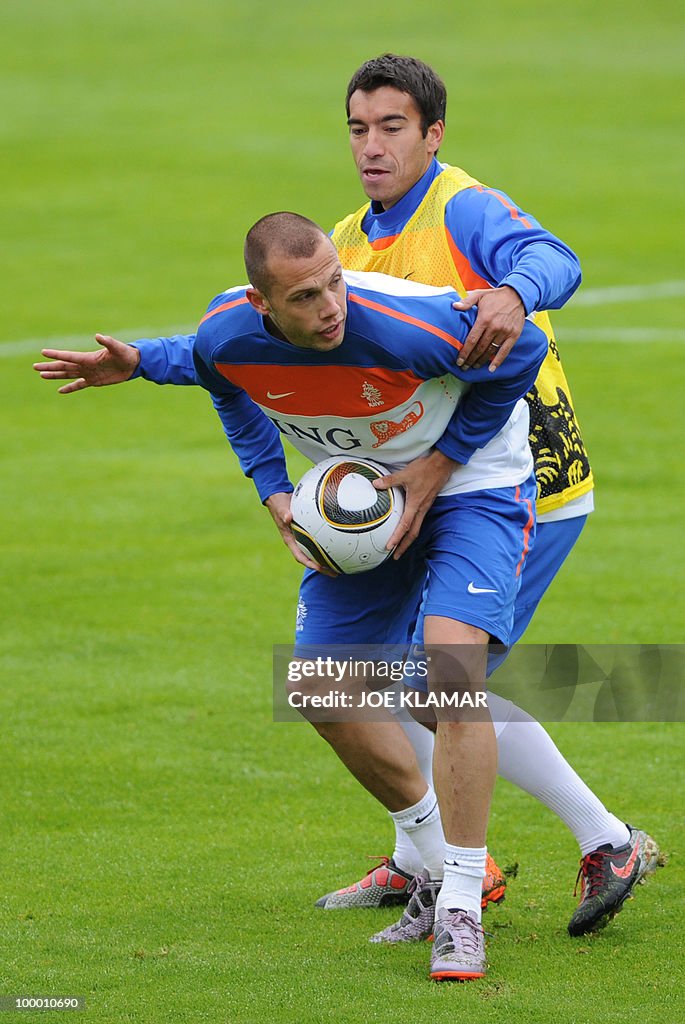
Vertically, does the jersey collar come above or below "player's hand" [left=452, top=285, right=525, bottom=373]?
above

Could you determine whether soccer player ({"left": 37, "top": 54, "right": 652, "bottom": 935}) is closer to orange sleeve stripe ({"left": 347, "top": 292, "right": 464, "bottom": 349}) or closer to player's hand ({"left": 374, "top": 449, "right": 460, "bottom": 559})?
orange sleeve stripe ({"left": 347, "top": 292, "right": 464, "bottom": 349})

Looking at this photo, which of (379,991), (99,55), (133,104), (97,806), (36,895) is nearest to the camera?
(379,991)

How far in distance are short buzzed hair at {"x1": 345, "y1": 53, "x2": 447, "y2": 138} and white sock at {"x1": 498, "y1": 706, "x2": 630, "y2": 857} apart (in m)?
2.08

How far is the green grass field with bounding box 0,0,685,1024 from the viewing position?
182 inches

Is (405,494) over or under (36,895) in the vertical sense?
over

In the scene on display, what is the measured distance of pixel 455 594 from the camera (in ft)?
15.1

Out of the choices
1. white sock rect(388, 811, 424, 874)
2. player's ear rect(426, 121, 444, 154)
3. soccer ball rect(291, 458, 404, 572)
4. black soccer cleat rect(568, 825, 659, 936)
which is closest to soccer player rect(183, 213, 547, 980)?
soccer ball rect(291, 458, 404, 572)

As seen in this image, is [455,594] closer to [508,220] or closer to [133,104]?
[508,220]

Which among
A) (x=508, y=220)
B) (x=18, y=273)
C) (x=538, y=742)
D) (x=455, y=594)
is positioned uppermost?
(x=508, y=220)

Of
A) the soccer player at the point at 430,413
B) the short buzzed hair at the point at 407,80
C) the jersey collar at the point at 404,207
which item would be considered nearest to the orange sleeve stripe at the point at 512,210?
the jersey collar at the point at 404,207

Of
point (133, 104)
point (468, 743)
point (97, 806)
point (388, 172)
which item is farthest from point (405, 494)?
point (133, 104)

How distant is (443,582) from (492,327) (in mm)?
793

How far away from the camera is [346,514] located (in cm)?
471

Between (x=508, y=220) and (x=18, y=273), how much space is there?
52.2 feet
